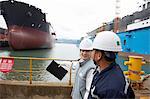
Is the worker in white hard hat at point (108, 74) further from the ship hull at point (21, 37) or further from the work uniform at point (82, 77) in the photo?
the ship hull at point (21, 37)

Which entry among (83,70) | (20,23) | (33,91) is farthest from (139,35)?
(83,70)

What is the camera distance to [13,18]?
31281mm

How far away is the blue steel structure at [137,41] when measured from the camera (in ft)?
87.5

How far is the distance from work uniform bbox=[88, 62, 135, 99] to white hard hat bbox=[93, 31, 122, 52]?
0.12m

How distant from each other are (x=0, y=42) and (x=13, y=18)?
13669mm

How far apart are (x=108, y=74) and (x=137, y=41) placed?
94.1ft

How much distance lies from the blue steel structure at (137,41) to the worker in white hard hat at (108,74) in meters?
25.3

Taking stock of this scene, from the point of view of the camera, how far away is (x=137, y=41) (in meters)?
29.4

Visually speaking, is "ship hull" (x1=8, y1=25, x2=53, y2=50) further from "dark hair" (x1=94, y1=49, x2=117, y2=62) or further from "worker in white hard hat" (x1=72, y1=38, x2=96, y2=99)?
"dark hair" (x1=94, y1=49, x2=117, y2=62)

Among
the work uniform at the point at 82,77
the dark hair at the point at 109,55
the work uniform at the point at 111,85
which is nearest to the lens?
the work uniform at the point at 111,85

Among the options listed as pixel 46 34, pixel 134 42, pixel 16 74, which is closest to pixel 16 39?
pixel 46 34

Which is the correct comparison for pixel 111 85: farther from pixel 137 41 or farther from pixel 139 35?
pixel 137 41

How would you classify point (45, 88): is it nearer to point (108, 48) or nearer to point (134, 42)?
point (108, 48)

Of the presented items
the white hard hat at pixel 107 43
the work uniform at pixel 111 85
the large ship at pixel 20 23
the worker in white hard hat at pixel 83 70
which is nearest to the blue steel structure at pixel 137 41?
the large ship at pixel 20 23
